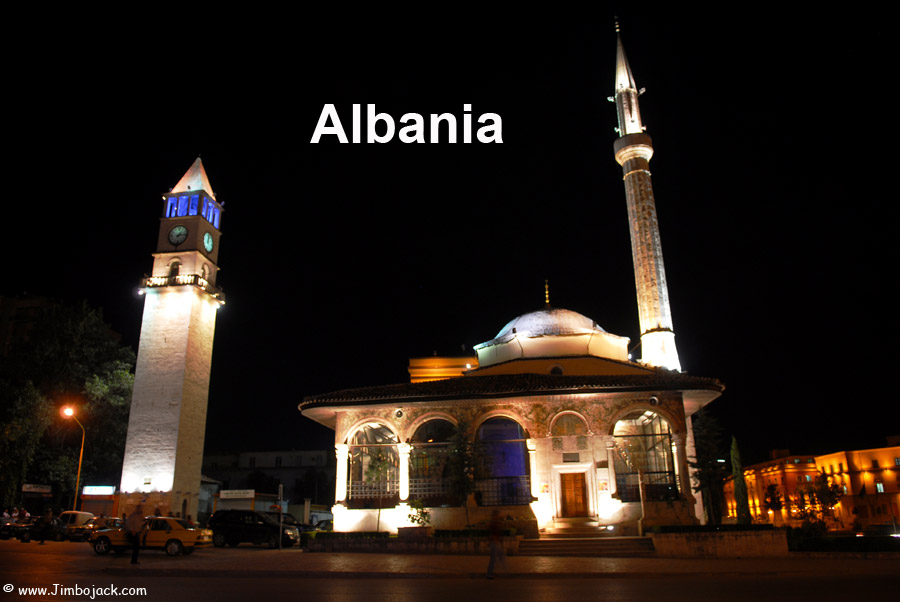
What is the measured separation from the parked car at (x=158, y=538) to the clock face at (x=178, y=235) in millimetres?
22374

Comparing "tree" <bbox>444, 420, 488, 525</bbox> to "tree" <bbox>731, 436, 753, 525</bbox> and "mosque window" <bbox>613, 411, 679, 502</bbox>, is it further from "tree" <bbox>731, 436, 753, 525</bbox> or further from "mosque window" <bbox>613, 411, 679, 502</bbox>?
"tree" <bbox>731, 436, 753, 525</bbox>

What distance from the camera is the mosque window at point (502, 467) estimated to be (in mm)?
19969

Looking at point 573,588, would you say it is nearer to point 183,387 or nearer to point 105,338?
point 183,387

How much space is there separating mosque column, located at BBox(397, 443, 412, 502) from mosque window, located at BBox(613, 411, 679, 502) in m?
6.46

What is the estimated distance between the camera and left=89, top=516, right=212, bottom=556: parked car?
1641cm

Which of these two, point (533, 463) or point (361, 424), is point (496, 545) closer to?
point (533, 463)

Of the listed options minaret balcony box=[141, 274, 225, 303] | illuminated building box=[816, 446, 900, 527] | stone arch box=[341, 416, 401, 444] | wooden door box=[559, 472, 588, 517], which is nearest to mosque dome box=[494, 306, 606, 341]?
wooden door box=[559, 472, 588, 517]

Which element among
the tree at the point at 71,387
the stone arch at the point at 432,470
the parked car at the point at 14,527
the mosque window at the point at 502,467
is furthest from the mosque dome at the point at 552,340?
the tree at the point at 71,387

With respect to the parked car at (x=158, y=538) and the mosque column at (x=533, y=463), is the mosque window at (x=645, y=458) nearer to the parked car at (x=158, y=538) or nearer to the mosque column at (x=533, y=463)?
the mosque column at (x=533, y=463)

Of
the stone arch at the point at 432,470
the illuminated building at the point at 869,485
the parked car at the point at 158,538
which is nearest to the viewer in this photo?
the parked car at the point at 158,538

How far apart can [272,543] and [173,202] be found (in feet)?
79.8

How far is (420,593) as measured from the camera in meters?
9.10

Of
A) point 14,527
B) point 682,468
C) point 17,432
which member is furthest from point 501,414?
point 17,432

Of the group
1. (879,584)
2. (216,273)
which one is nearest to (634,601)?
(879,584)
